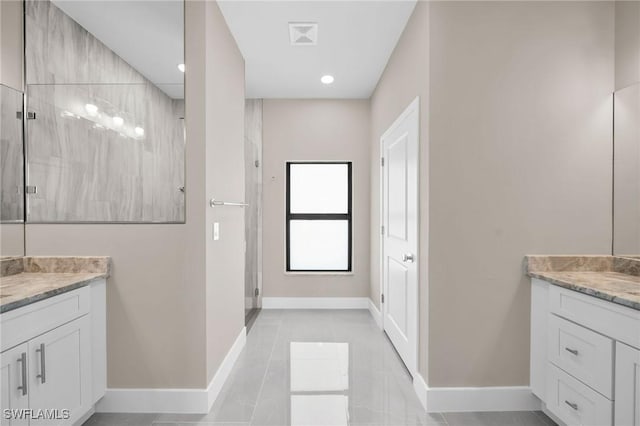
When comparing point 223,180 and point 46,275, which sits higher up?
A: point 223,180

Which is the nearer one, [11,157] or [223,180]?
[11,157]

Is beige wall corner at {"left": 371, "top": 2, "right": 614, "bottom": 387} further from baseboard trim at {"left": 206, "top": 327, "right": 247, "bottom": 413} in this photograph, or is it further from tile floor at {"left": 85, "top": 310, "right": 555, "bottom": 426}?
baseboard trim at {"left": 206, "top": 327, "right": 247, "bottom": 413}

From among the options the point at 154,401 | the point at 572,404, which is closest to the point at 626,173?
the point at 572,404

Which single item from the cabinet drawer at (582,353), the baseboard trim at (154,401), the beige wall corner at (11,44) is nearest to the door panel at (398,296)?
the cabinet drawer at (582,353)

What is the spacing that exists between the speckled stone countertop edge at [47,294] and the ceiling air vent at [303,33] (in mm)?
2269

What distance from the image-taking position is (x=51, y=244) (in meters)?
2.22

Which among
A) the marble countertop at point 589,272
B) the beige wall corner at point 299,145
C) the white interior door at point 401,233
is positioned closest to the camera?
the marble countertop at point 589,272

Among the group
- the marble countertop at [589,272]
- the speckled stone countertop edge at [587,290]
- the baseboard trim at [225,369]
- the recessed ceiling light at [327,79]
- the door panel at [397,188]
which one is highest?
the recessed ceiling light at [327,79]

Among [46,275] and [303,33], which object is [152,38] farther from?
[46,275]

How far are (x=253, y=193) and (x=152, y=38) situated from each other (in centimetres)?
248

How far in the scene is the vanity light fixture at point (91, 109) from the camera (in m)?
2.24

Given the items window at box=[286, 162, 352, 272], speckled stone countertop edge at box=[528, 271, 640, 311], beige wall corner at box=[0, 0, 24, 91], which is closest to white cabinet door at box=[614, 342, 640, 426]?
speckled stone countertop edge at box=[528, 271, 640, 311]

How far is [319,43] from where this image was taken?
3.20 m

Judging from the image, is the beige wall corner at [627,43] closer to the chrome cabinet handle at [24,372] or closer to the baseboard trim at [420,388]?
the baseboard trim at [420,388]
